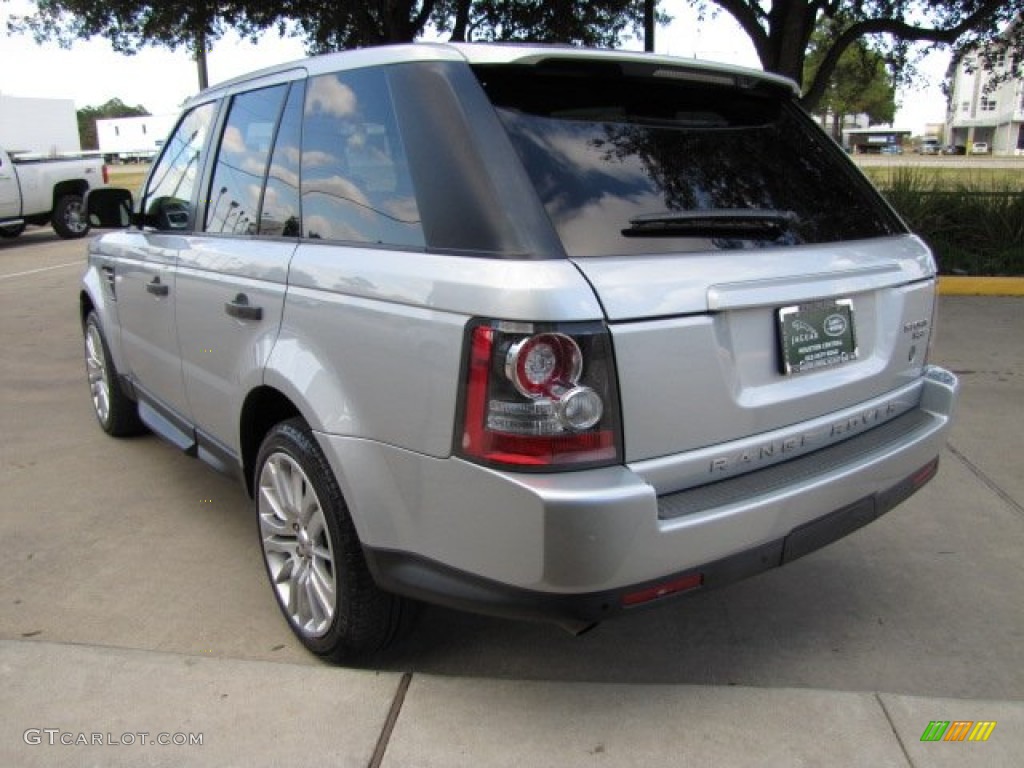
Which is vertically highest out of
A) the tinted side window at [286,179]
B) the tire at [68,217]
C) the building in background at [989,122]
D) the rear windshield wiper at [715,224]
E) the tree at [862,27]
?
the building in background at [989,122]

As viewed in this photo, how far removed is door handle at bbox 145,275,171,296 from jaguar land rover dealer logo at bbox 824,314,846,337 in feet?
8.48

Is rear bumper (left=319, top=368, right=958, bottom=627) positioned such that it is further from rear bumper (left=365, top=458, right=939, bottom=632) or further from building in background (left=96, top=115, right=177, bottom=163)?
building in background (left=96, top=115, right=177, bottom=163)

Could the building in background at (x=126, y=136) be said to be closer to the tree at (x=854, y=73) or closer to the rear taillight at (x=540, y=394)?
the tree at (x=854, y=73)

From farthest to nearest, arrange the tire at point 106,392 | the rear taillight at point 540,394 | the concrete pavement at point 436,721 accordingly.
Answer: the tire at point 106,392 < the concrete pavement at point 436,721 < the rear taillight at point 540,394

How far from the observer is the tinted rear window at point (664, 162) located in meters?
2.26

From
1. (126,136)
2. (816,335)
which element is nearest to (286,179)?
(816,335)

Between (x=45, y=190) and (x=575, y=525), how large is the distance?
55.1 ft

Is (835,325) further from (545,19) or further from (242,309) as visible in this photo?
(545,19)

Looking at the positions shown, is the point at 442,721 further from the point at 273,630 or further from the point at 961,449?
the point at 961,449

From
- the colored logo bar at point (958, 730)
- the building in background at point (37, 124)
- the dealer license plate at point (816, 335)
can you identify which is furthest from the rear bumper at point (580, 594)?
the building in background at point (37, 124)

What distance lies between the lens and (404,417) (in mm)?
2201

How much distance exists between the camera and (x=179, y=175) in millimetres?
3936

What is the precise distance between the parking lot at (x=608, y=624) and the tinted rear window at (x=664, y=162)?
1218 millimetres

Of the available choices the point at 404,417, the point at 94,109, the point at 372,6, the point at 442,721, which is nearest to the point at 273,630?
the point at 442,721
